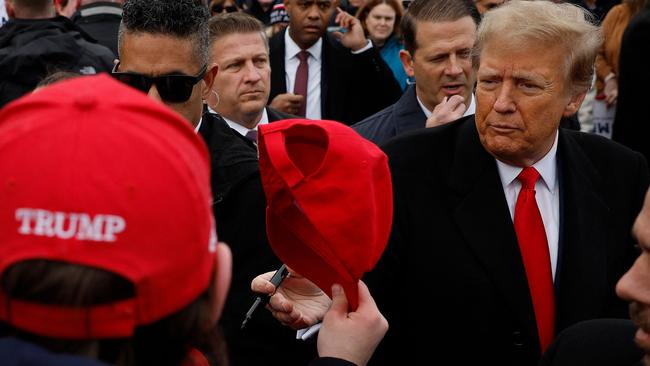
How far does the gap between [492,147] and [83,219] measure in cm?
213

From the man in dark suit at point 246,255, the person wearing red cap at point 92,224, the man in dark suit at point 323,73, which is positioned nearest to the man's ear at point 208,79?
the man in dark suit at point 246,255

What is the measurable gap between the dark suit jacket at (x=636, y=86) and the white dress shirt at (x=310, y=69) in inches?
83.9

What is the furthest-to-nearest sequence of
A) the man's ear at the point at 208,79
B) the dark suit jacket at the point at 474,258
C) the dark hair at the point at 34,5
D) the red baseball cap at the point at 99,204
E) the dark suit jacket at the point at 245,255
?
the dark hair at the point at 34,5
the man's ear at the point at 208,79
the dark suit jacket at the point at 245,255
the dark suit jacket at the point at 474,258
the red baseball cap at the point at 99,204

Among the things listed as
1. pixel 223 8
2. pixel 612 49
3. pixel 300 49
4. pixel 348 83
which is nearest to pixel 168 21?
pixel 348 83

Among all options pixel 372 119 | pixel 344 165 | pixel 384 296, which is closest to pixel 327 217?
pixel 344 165

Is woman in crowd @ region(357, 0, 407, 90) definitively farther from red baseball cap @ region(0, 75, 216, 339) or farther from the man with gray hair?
red baseball cap @ region(0, 75, 216, 339)

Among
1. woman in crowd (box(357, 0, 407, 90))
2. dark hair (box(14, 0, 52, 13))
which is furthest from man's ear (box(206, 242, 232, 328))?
woman in crowd (box(357, 0, 407, 90))

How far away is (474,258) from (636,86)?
4165 mm

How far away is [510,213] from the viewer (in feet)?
10.8

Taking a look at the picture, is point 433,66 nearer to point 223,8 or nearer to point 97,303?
point 97,303

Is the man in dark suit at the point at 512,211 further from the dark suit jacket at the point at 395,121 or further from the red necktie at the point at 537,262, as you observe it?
the dark suit jacket at the point at 395,121

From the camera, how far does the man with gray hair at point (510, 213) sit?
3172 millimetres

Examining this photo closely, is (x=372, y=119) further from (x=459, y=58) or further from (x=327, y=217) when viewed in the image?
(x=327, y=217)

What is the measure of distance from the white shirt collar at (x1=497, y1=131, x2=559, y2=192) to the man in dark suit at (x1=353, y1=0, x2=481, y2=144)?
1.40 meters
